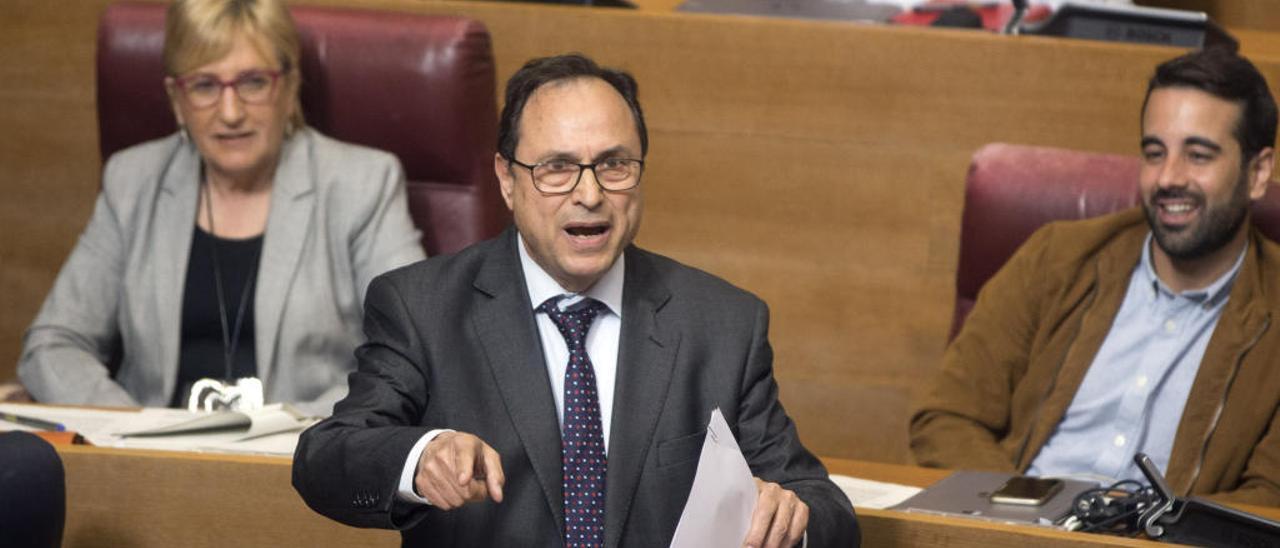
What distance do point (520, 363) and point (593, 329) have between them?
0.11 metres

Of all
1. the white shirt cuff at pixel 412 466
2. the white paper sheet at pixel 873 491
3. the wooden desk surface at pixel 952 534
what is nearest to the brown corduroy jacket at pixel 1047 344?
the white paper sheet at pixel 873 491

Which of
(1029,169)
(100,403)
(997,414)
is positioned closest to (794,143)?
(1029,169)

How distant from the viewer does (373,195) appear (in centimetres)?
303

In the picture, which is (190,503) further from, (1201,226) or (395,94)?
(1201,226)

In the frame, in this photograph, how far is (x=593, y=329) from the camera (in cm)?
199

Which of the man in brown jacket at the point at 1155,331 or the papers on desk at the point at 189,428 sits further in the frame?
the man in brown jacket at the point at 1155,331

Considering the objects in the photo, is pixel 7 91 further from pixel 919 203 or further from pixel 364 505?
pixel 364 505

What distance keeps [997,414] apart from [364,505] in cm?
129

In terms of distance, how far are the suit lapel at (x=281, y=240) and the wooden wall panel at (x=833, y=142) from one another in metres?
0.47

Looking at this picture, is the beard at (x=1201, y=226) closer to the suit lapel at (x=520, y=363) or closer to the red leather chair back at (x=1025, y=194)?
the red leather chair back at (x=1025, y=194)

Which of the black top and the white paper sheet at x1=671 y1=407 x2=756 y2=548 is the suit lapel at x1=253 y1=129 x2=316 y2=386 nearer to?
the black top

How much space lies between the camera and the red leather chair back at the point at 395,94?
3080 millimetres

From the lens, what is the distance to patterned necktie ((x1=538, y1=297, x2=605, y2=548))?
6.17 ft

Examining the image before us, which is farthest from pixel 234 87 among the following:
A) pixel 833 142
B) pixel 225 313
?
pixel 833 142
